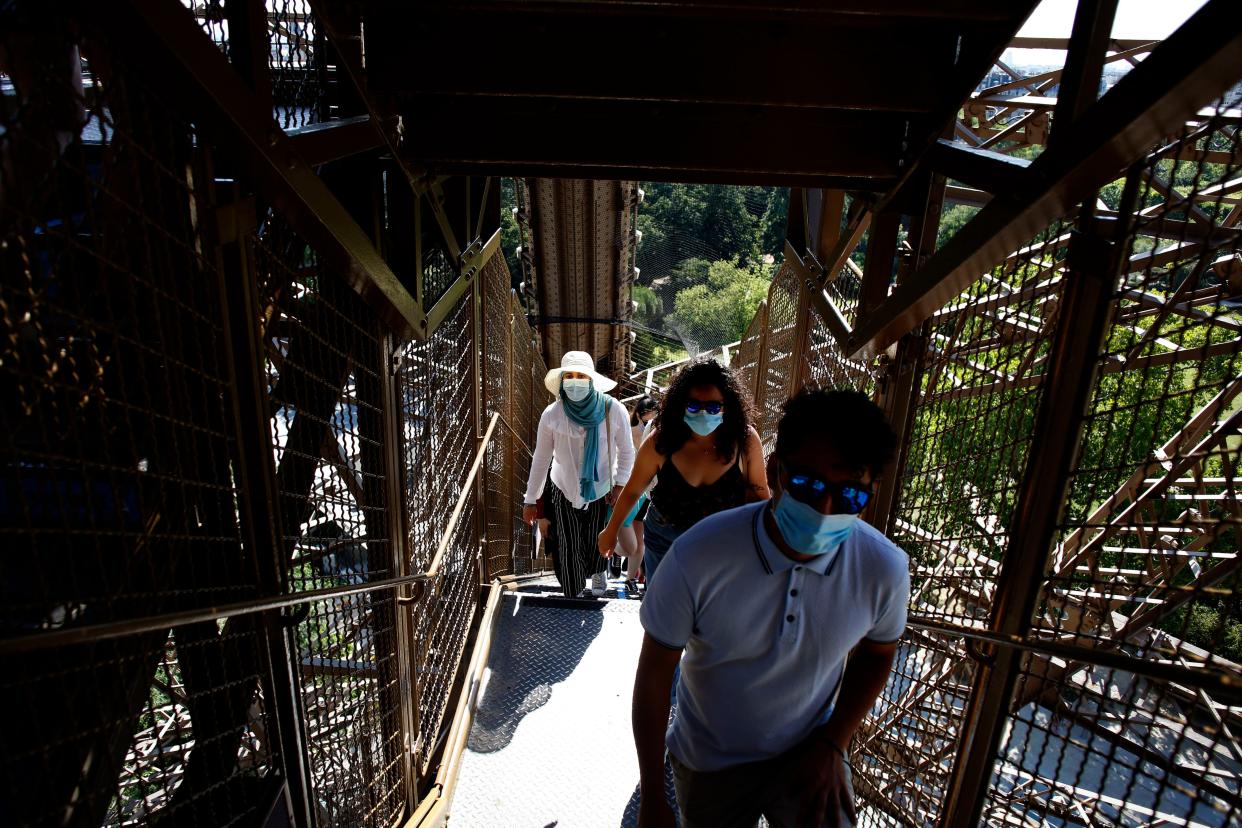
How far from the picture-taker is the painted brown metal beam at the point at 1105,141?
1.41 meters

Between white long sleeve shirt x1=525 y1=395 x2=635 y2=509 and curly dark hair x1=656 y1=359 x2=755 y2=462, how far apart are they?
137 cm

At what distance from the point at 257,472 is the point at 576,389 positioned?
284 centimetres

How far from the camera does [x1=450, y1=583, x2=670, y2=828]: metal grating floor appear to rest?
10.4 ft

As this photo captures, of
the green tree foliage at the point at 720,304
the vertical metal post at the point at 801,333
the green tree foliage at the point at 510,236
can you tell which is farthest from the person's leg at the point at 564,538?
the green tree foliage at the point at 720,304

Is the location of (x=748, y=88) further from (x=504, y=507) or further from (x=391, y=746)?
(x=504, y=507)

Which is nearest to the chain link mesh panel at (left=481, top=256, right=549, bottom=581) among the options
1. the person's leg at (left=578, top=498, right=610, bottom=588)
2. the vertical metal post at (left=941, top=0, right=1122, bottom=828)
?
the person's leg at (left=578, top=498, right=610, bottom=588)

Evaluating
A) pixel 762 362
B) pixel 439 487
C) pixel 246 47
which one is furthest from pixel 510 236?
pixel 246 47

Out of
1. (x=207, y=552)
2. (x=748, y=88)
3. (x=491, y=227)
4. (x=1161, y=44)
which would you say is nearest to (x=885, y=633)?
(x=1161, y=44)

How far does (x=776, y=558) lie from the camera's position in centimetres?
181

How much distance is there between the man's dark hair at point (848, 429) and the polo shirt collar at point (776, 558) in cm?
19

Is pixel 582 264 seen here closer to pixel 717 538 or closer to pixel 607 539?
pixel 607 539

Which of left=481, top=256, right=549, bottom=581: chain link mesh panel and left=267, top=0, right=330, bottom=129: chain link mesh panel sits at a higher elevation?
left=267, top=0, right=330, bottom=129: chain link mesh panel

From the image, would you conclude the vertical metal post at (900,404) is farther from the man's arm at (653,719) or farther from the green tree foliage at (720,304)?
the green tree foliage at (720,304)

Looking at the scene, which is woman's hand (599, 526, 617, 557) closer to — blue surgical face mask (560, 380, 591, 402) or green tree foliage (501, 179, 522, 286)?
blue surgical face mask (560, 380, 591, 402)
